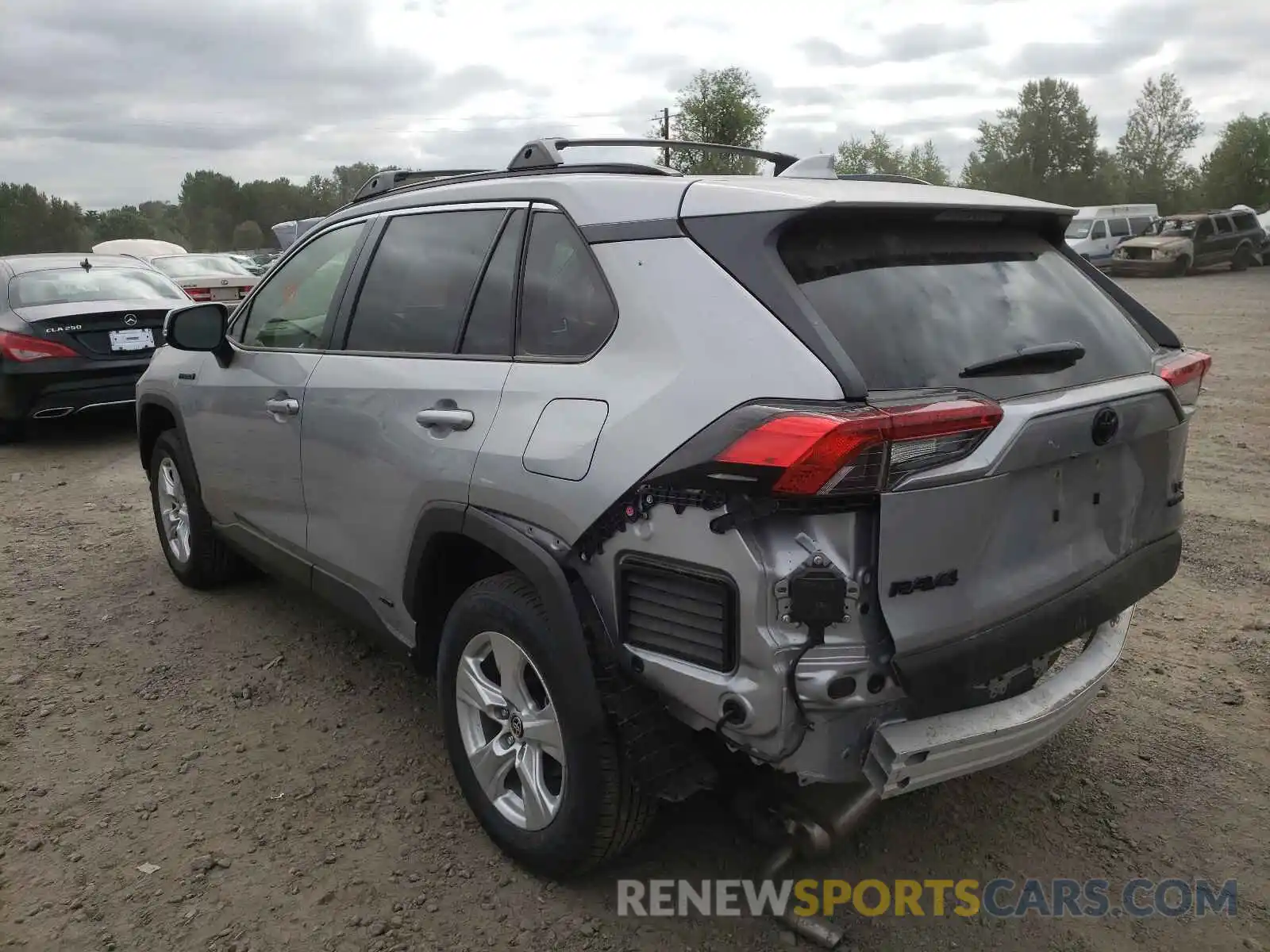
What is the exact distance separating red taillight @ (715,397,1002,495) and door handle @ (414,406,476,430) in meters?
0.94

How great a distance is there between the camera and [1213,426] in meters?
7.80

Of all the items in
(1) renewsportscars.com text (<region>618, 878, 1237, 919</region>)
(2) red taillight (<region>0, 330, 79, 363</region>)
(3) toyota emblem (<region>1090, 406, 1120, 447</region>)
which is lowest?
(1) renewsportscars.com text (<region>618, 878, 1237, 919</region>)

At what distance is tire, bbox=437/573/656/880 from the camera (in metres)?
2.32

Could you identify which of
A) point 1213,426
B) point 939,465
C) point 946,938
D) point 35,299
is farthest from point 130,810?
point 1213,426

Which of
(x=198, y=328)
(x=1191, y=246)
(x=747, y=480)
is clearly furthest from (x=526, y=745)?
(x=1191, y=246)

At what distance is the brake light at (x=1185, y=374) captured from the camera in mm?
2568

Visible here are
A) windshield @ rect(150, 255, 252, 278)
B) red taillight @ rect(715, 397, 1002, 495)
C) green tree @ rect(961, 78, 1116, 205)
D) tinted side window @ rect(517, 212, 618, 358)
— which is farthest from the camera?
green tree @ rect(961, 78, 1116, 205)

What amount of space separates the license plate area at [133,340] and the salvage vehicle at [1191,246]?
24759mm

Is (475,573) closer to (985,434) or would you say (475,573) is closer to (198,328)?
(985,434)

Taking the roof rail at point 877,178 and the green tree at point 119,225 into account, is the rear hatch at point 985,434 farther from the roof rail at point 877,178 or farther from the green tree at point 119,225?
the green tree at point 119,225

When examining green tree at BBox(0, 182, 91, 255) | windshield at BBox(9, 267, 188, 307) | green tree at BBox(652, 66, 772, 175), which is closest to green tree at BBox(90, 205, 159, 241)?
green tree at BBox(0, 182, 91, 255)

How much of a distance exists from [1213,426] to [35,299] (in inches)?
391

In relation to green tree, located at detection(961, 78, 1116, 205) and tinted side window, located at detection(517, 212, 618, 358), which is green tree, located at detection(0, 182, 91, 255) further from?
tinted side window, located at detection(517, 212, 618, 358)

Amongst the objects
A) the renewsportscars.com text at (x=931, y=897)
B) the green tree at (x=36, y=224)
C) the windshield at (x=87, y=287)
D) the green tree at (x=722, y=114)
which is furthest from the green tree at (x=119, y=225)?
the renewsportscars.com text at (x=931, y=897)
